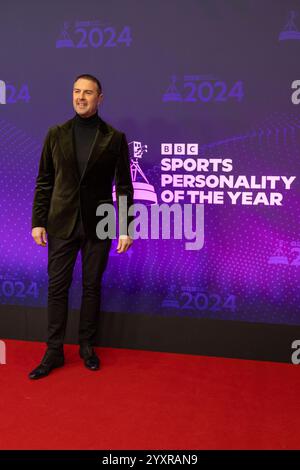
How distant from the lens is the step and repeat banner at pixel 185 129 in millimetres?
2975

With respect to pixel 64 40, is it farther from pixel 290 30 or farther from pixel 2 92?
pixel 290 30

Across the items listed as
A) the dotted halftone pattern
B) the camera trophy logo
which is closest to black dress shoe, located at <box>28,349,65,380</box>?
the dotted halftone pattern

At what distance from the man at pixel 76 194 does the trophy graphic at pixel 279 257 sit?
88cm

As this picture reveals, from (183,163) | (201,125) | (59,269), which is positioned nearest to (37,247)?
(59,269)

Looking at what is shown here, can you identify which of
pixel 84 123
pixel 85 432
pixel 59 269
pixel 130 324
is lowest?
pixel 85 432

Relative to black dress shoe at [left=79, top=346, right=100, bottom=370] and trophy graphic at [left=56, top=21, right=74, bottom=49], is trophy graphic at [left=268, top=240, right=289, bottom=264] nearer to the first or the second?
black dress shoe at [left=79, top=346, right=100, bottom=370]

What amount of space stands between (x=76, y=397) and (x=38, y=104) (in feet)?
5.94

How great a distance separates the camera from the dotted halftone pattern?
3027 mm

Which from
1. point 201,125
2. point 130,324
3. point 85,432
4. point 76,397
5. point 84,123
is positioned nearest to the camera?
point 85,432

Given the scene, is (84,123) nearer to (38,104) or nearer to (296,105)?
(38,104)

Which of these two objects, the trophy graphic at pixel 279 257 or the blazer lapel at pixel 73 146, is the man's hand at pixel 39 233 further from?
the trophy graphic at pixel 279 257

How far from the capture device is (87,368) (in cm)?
295

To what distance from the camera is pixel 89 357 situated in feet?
9.77

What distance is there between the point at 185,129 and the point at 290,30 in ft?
2.63
